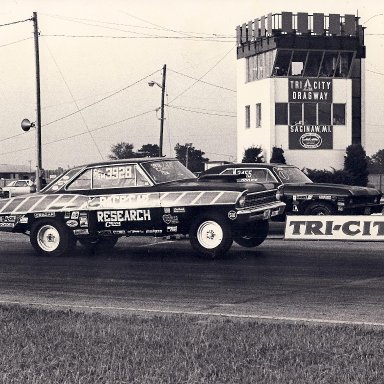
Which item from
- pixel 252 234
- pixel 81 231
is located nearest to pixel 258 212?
pixel 252 234

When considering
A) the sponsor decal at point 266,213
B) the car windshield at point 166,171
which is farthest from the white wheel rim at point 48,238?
the sponsor decal at point 266,213

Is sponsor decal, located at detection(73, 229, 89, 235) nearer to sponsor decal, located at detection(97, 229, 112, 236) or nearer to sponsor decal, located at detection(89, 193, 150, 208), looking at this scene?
sponsor decal, located at detection(97, 229, 112, 236)

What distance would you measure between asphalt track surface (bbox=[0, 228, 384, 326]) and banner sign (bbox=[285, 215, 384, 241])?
0.65m

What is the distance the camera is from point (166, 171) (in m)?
16.7

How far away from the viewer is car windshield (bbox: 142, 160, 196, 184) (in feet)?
53.8

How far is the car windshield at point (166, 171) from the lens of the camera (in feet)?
53.8

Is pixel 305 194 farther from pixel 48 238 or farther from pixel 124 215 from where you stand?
pixel 48 238

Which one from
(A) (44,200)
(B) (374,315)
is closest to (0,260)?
(A) (44,200)

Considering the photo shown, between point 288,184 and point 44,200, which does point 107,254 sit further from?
point 288,184

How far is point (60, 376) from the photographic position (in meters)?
6.92

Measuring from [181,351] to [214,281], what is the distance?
16.8 feet

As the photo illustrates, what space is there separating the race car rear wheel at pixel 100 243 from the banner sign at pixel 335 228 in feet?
12.6

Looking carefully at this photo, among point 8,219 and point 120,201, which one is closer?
point 120,201

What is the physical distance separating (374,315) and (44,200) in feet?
27.9
